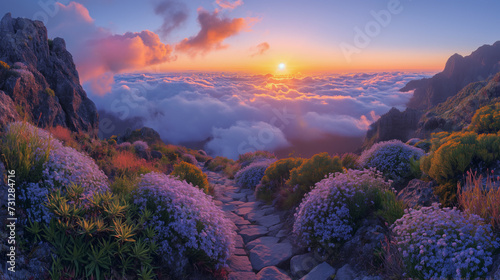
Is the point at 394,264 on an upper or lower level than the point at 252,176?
upper

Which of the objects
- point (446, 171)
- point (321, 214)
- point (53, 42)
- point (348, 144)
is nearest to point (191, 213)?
point (321, 214)

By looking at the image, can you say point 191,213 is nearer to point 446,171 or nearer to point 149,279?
point 149,279

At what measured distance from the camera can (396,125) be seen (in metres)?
59.0

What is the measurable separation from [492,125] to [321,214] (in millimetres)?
5862

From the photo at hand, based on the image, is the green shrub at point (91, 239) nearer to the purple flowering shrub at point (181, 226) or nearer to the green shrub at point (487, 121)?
the purple flowering shrub at point (181, 226)

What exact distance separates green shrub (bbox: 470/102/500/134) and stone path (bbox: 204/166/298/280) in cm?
631

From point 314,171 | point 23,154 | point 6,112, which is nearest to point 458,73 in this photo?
point 314,171

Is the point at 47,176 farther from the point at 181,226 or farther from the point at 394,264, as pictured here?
the point at 394,264

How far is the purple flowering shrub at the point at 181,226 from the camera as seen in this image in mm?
4527

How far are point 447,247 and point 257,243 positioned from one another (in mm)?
4133

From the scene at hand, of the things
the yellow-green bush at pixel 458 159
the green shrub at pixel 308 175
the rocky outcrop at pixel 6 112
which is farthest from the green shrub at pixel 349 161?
the rocky outcrop at pixel 6 112

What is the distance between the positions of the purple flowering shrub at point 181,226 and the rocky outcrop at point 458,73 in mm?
188251

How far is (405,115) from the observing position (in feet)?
199

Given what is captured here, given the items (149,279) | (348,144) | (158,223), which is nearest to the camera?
(149,279)
